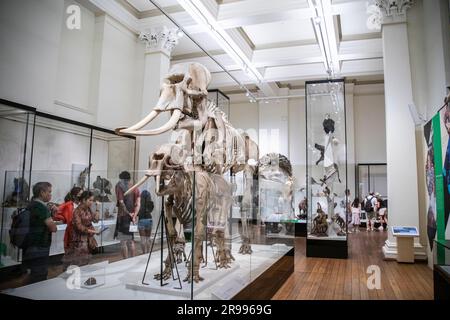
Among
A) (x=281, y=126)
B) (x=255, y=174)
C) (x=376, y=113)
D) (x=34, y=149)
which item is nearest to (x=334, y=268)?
(x=255, y=174)

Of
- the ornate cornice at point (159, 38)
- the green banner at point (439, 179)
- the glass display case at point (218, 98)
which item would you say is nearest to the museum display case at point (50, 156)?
the ornate cornice at point (159, 38)

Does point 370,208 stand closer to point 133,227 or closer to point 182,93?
point 182,93

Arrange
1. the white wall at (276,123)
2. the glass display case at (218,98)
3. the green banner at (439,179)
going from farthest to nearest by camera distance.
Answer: the white wall at (276,123), the glass display case at (218,98), the green banner at (439,179)

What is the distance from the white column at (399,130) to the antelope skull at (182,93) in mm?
4758

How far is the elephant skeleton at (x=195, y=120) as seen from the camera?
3211 mm

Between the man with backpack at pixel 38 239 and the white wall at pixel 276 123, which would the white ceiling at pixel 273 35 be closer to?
the white wall at pixel 276 123

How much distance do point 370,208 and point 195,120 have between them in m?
10.9

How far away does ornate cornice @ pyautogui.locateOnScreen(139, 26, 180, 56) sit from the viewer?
7.82 meters

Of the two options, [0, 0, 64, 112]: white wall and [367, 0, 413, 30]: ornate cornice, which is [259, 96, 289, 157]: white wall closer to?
[367, 0, 413, 30]: ornate cornice

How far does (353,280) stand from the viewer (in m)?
5.08

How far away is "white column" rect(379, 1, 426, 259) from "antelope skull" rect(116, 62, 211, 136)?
4758mm

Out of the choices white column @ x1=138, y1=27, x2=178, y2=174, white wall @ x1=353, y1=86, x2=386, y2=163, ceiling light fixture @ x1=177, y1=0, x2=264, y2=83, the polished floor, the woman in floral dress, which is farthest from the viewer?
white wall @ x1=353, y1=86, x2=386, y2=163

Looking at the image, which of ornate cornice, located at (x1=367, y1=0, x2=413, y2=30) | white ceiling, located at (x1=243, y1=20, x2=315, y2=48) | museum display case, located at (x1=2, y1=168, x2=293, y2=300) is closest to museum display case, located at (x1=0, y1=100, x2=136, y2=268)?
museum display case, located at (x1=2, y1=168, x2=293, y2=300)
